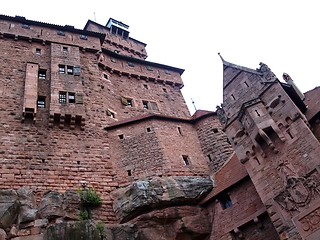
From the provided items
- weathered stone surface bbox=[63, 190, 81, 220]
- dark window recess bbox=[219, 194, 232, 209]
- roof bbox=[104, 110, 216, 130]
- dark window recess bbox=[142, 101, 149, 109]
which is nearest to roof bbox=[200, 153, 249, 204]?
dark window recess bbox=[219, 194, 232, 209]

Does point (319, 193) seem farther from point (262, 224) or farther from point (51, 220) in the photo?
point (51, 220)

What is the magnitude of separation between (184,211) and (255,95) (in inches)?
281

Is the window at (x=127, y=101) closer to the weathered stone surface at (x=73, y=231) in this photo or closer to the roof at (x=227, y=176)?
the roof at (x=227, y=176)

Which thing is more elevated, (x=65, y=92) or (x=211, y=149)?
(x=65, y=92)

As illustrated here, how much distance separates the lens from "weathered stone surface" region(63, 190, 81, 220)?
1455cm

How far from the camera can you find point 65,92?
20156mm

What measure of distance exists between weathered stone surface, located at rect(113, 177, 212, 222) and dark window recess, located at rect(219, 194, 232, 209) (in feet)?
3.68

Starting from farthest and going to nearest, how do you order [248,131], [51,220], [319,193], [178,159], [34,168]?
1. [178,159]
2. [34,168]
3. [248,131]
4. [51,220]
5. [319,193]

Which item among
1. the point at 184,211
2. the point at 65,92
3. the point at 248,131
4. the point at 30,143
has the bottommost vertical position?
the point at 184,211

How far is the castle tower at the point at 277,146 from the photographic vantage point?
12.2 m

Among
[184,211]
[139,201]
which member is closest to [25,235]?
[139,201]

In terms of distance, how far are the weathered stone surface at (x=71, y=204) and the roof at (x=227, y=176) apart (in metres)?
6.60

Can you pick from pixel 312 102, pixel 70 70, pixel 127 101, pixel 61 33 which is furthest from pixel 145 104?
pixel 312 102

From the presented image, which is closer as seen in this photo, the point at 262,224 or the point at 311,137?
the point at 311,137
